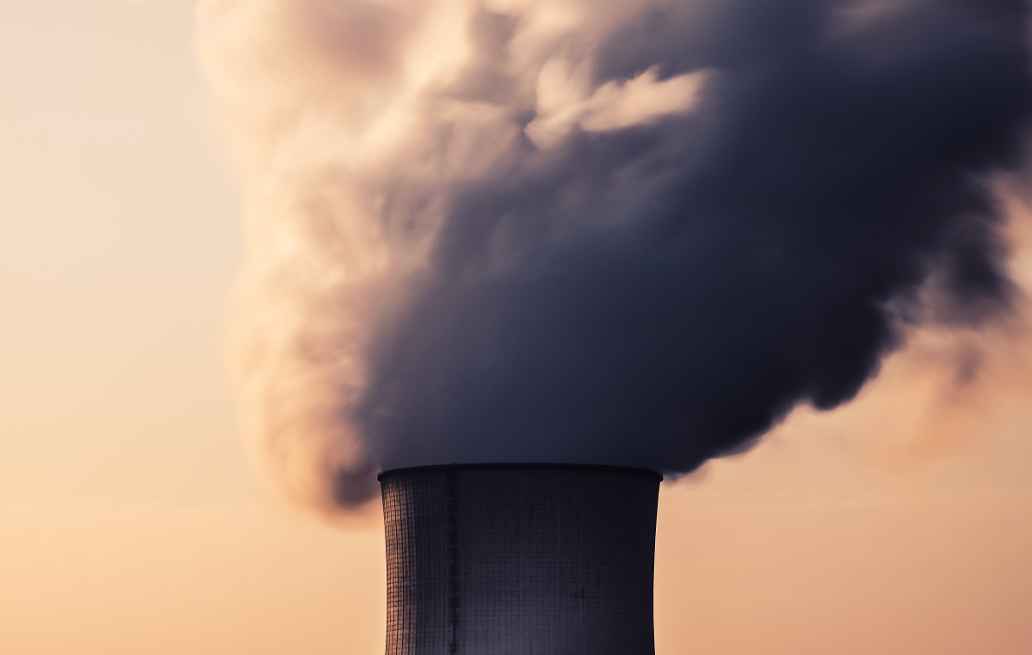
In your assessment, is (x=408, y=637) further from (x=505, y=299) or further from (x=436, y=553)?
(x=505, y=299)

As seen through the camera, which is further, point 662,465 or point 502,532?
point 662,465

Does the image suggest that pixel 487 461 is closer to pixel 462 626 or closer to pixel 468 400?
pixel 468 400

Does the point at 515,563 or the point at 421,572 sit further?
the point at 421,572

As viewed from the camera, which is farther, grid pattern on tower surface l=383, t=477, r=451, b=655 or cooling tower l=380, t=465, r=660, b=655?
grid pattern on tower surface l=383, t=477, r=451, b=655

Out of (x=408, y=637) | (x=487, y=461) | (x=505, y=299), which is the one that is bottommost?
(x=408, y=637)

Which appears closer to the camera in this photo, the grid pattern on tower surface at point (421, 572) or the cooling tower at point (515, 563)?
the cooling tower at point (515, 563)

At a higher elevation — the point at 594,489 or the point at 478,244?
the point at 478,244

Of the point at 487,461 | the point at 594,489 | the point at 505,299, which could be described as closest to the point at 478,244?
the point at 505,299
